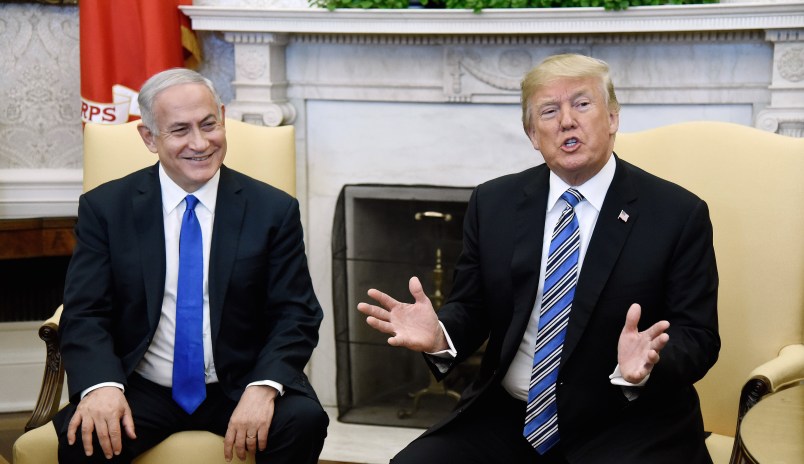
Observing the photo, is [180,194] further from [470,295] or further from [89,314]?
[470,295]

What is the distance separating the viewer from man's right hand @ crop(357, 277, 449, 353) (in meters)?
2.02

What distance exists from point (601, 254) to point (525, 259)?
0.17 m

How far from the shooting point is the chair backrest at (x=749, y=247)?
247 centimetres

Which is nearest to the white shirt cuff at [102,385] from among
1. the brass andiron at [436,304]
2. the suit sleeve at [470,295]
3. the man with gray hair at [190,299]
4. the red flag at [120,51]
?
the man with gray hair at [190,299]

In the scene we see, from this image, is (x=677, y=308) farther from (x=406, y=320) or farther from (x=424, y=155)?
(x=424, y=155)

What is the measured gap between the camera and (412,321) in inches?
81.7

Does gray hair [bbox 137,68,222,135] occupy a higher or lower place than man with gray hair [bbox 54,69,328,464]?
higher

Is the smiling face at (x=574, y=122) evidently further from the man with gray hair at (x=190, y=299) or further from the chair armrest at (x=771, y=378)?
the man with gray hair at (x=190, y=299)

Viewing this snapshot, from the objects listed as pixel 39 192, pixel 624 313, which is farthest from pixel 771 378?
pixel 39 192

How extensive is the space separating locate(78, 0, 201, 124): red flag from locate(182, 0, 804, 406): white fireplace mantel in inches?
5.8

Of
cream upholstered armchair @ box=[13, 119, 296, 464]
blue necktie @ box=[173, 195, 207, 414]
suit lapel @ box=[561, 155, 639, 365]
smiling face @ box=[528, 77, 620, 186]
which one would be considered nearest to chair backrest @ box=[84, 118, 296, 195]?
cream upholstered armchair @ box=[13, 119, 296, 464]

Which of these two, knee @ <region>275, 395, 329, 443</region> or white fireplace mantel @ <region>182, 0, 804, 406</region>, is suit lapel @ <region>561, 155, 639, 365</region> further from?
white fireplace mantel @ <region>182, 0, 804, 406</region>

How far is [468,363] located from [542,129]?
2.06m

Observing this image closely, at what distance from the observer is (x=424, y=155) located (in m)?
3.78
